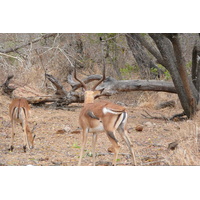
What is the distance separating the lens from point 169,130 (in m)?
6.09

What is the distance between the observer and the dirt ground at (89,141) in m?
4.12

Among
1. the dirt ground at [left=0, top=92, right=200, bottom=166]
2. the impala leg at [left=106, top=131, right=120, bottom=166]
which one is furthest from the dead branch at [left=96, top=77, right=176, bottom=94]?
the impala leg at [left=106, top=131, right=120, bottom=166]

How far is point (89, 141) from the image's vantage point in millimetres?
5602

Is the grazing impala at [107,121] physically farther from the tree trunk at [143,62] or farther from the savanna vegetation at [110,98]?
the tree trunk at [143,62]

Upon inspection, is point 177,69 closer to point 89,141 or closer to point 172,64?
point 172,64

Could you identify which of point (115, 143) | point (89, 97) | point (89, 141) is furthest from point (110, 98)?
point (115, 143)

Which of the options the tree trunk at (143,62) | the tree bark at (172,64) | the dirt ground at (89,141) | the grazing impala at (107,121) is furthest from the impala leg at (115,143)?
the tree trunk at (143,62)

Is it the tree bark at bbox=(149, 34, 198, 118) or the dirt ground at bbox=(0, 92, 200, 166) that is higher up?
Answer: the tree bark at bbox=(149, 34, 198, 118)

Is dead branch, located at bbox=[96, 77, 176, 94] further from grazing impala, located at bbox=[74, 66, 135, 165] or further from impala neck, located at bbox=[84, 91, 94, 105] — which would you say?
grazing impala, located at bbox=[74, 66, 135, 165]

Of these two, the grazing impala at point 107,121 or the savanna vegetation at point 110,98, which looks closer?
the grazing impala at point 107,121

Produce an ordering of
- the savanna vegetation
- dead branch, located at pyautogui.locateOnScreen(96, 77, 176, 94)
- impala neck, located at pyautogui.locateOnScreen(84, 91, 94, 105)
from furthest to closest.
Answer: dead branch, located at pyautogui.locateOnScreen(96, 77, 176, 94)
impala neck, located at pyautogui.locateOnScreen(84, 91, 94, 105)
the savanna vegetation

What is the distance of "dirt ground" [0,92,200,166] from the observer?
412 centimetres

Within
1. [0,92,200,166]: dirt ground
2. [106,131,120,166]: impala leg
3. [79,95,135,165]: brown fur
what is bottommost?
[0,92,200,166]: dirt ground
